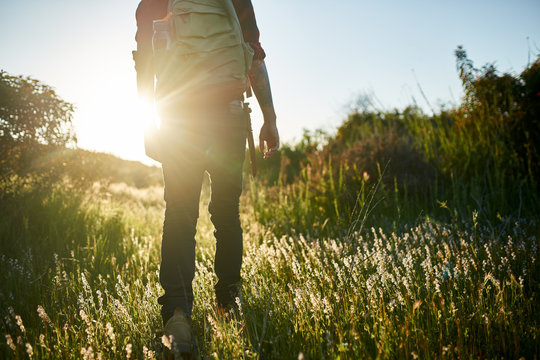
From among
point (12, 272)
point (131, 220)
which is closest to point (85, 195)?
point (131, 220)

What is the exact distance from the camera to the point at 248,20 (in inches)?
78.7

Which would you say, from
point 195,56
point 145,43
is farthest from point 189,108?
point 145,43

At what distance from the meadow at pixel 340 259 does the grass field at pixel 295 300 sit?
0.04 feet

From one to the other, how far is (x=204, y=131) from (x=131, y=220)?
10.4 feet

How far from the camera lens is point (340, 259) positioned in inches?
68.7

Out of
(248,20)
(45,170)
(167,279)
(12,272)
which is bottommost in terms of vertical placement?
(12,272)

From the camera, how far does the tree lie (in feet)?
12.9

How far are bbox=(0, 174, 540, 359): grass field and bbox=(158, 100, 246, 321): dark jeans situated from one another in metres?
0.24

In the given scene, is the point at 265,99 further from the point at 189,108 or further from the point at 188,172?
the point at 188,172

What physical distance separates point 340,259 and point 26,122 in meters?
4.54

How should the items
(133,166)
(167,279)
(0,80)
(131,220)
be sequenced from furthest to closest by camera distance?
(133,166), (131,220), (0,80), (167,279)

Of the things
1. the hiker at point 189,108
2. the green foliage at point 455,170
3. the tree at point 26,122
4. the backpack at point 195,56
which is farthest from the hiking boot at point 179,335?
the tree at point 26,122

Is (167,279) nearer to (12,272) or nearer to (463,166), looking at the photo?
(12,272)

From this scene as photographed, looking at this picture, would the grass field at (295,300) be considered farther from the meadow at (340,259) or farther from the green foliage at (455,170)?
the green foliage at (455,170)
